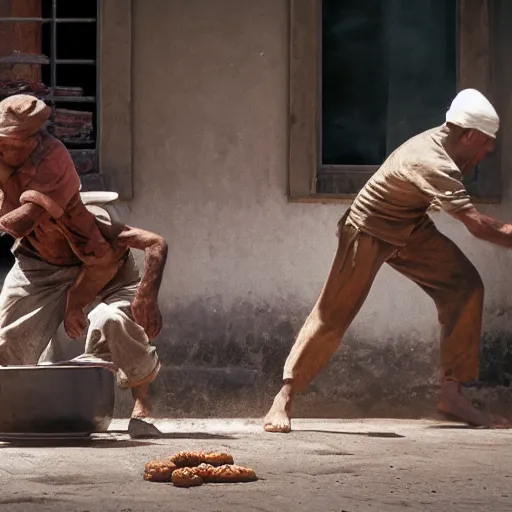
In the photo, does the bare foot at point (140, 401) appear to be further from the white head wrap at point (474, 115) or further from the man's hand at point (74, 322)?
the white head wrap at point (474, 115)

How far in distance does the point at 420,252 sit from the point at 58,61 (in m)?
2.97

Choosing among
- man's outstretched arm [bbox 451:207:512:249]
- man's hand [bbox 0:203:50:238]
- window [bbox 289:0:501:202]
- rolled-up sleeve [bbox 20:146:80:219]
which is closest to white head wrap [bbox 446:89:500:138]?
man's outstretched arm [bbox 451:207:512:249]

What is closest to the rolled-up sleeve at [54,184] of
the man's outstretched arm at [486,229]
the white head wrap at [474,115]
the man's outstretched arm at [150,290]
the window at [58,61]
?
the man's outstretched arm at [150,290]

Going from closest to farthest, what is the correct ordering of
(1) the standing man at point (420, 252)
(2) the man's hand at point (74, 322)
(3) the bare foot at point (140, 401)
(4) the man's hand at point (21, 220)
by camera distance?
(4) the man's hand at point (21, 220) → (2) the man's hand at point (74, 322) → (3) the bare foot at point (140, 401) → (1) the standing man at point (420, 252)

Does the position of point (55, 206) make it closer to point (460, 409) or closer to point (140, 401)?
point (140, 401)

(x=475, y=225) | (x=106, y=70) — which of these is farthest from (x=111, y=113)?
(x=475, y=225)

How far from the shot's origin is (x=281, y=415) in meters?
10.1

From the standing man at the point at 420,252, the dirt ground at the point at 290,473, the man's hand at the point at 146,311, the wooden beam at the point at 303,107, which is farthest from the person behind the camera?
the wooden beam at the point at 303,107

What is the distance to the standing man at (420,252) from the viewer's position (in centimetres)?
1008

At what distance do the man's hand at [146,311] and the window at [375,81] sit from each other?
2.72 meters

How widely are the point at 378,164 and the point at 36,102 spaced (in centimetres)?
340

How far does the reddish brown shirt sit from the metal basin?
81 cm

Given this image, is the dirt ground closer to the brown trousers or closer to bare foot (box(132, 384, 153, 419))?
bare foot (box(132, 384, 153, 419))

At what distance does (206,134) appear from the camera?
11898 millimetres
